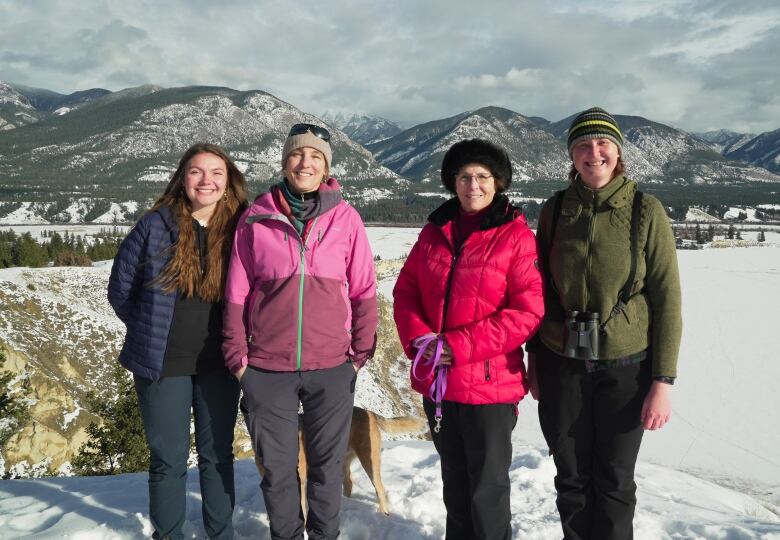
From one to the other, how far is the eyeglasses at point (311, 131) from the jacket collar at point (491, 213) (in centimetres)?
101

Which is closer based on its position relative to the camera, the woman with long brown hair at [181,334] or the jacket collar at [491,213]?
the jacket collar at [491,213]

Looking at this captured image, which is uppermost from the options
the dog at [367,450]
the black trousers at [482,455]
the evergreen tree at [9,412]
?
the black trousers at [482,455]

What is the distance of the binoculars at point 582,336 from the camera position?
3.13 meters

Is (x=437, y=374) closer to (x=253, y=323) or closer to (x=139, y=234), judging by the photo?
(x=253, y=323)

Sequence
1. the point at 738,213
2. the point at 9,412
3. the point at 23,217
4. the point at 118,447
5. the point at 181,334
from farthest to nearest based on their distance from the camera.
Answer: the point at 738,213 → the point at 23,217 → the point at 118,447 → the point at 9,412 → the point at 181,334

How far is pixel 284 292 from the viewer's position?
338 centimetres

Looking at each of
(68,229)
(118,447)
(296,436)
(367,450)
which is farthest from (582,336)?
(68,229)

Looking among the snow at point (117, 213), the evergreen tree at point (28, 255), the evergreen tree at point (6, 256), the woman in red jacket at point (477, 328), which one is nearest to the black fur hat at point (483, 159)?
the woman in red jacket at point (477, 328)

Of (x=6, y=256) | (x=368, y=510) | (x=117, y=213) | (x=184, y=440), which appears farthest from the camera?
(x=117, y=213)

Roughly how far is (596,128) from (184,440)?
11.8 ft

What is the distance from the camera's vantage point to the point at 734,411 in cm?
2884

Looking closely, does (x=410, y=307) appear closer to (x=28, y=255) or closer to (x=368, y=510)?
(x=368, y=510)

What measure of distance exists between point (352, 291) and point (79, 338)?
24251 millimetres

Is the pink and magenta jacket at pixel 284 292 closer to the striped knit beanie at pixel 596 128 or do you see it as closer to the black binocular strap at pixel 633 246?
the striped knit beanie at pixel 596 128
